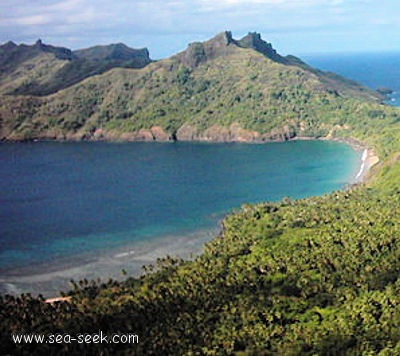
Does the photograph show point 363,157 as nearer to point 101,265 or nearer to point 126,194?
point 126,194

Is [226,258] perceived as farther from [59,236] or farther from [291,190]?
[291,190]

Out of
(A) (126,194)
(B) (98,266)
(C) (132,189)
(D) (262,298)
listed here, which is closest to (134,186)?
(C) (132,189)

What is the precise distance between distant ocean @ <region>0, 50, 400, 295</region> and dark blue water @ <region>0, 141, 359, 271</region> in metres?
0.20

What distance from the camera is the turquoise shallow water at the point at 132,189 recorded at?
320ft

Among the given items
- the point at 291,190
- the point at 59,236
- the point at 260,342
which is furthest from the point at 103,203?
the point at 260,342

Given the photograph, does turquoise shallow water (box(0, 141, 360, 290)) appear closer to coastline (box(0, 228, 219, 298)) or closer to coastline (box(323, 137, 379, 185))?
coastline (box(0, 228, 219, 298))

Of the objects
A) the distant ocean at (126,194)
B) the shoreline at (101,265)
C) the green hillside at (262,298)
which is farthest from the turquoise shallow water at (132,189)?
the green hillside at (262,298)

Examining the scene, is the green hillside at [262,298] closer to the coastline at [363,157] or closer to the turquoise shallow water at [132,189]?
the turquoise shallow water at [132,189]

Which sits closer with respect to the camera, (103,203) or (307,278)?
(307,278)

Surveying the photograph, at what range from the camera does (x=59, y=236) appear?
101 metres

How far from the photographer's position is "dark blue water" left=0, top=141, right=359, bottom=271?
102 metres

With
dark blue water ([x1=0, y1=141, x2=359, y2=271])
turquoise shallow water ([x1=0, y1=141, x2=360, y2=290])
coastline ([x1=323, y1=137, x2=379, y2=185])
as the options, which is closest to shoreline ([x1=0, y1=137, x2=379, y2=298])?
turquoise shallow water ([x1=0, y1=141, x2=360, y2=290])

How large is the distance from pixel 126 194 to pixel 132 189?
4.65m

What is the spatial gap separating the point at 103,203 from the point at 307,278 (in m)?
59.7
